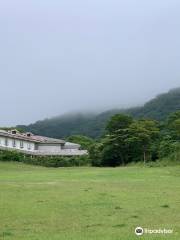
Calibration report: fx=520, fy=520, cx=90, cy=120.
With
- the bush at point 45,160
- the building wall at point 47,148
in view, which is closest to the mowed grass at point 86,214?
the bush at point 45,160

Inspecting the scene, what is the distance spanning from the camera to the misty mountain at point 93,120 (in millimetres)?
126875

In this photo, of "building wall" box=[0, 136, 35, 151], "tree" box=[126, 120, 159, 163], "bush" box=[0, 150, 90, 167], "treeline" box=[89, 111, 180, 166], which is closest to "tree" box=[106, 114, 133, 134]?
"treeline" box=[89, 111, 180, 166]

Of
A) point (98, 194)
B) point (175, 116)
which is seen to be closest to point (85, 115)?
point (175, 116)

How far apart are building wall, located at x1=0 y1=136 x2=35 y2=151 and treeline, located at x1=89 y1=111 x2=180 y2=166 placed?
20045 millimetres

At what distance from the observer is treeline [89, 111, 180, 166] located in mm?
77625

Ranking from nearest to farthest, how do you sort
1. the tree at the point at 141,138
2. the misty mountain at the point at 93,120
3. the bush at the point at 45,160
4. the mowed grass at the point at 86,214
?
the mowed grass at the point at 86,214 < the bush at the point at 45,160 < the tree at the point at 141,138 < the misty mountain at the point at 93,120

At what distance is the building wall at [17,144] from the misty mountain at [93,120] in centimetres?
2636

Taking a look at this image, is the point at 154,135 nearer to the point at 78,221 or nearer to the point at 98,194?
the point at 98,194

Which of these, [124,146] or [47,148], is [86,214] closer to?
[124,146]

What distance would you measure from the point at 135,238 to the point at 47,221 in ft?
13.9

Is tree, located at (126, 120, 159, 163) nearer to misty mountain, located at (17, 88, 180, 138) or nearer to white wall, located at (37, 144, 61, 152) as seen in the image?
white wall, located at (37, 144, 61, 152)

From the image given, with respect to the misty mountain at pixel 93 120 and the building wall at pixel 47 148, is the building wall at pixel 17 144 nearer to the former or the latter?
the building wall at pixel 47 148

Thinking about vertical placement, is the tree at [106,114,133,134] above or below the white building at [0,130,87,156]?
above

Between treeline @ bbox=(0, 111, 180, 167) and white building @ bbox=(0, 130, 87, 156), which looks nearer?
treeline @ bbox=(0, 111, 180, 167)
